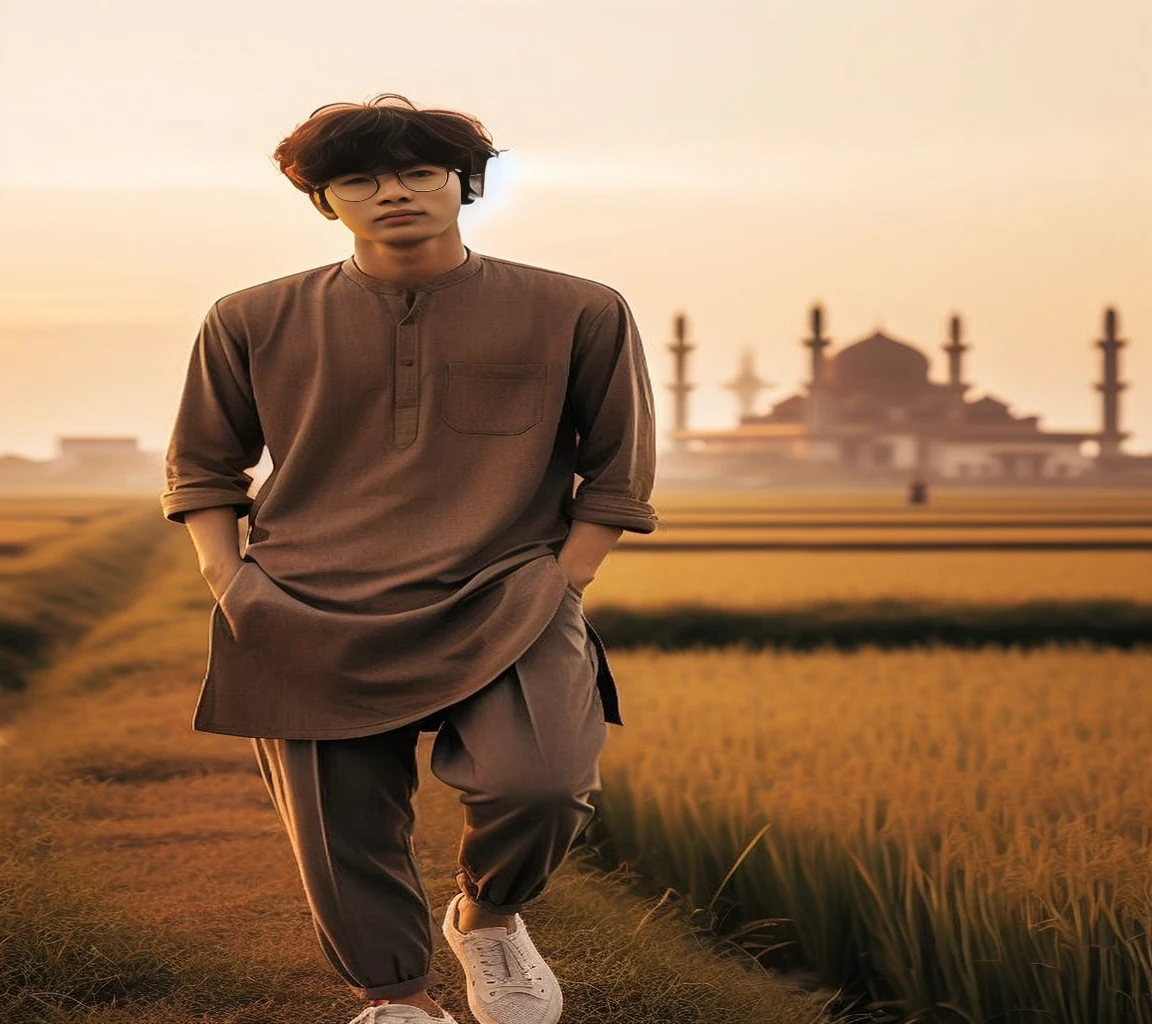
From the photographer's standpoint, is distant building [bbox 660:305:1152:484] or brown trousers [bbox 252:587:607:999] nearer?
brown trousers [bbox 252:587:607:999]

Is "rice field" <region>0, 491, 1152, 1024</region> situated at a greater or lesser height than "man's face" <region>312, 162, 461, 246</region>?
lesser

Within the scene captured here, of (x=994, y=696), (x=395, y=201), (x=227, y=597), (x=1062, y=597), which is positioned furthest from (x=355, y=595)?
(x=1062, y=597)

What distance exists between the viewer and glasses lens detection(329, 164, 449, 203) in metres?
2.52

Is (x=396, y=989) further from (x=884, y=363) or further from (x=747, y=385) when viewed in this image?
(x=747, y=385)

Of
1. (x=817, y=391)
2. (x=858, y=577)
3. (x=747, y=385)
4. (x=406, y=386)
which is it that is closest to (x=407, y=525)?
(x=406, y=386)

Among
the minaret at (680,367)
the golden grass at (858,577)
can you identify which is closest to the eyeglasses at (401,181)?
the golden grass at (858,577)

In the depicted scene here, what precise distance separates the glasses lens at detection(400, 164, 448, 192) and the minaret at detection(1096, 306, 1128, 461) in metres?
51.1

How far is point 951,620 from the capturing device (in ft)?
32.9

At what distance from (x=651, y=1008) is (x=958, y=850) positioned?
836 millimetres

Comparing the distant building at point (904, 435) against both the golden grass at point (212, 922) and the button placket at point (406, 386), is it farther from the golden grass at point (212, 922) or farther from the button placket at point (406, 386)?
the button placket at point (406, 386)

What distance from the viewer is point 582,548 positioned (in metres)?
2.57

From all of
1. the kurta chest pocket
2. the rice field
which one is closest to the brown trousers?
the kurta chest pocket

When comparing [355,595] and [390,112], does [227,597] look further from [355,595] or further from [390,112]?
[390,112]

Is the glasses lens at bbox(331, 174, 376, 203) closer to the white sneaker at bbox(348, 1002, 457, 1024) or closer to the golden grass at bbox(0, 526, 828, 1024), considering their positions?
the white sneaker at bbox(348, 1002, 457, 1024)
